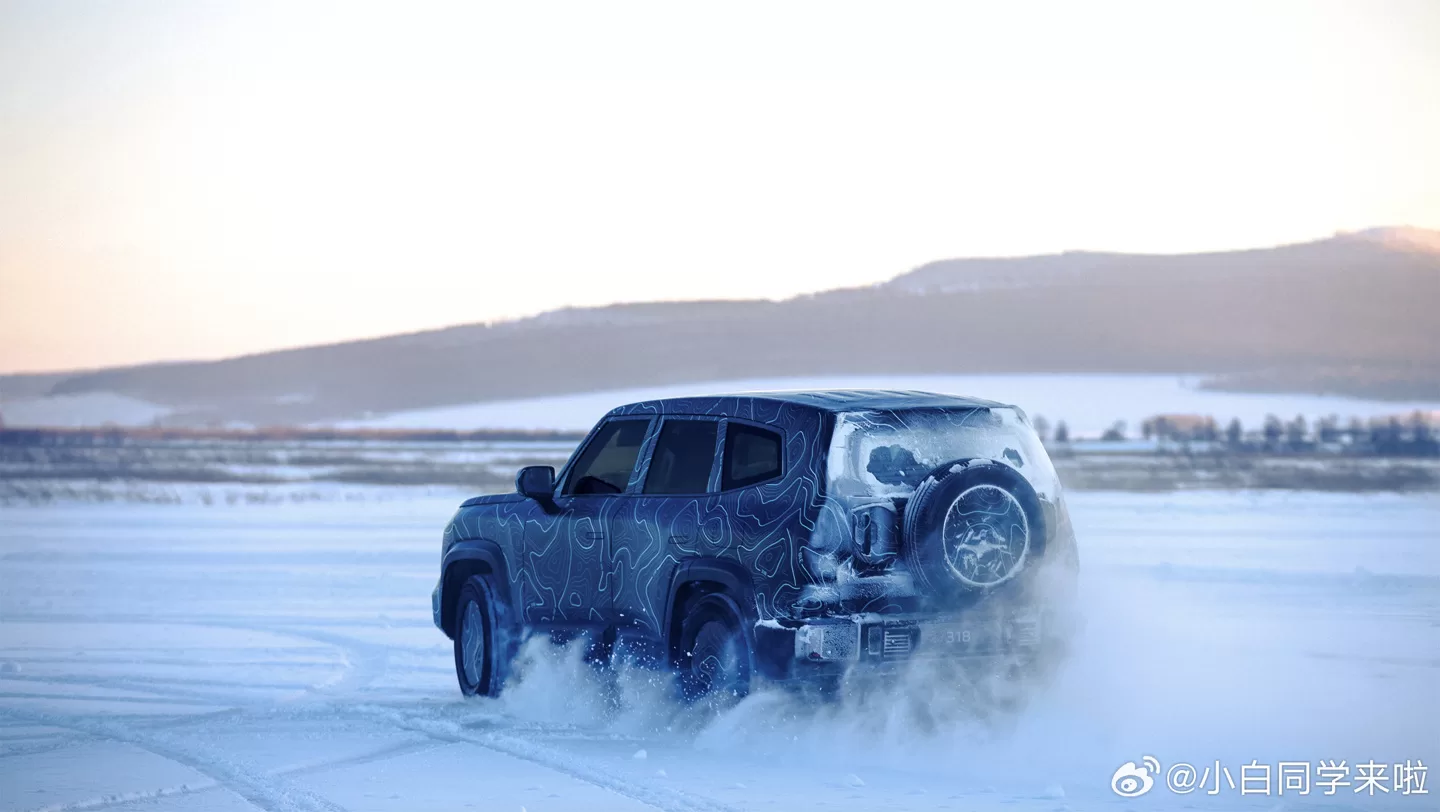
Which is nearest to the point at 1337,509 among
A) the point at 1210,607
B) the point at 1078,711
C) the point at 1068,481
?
the point at 1068,481

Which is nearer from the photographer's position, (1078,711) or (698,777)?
(698,777)

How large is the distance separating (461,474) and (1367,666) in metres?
57.8

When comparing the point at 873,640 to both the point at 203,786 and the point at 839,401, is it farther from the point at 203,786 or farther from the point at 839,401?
the point at 203,786

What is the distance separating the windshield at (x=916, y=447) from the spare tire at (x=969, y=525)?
185 mm

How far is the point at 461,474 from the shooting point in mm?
69625

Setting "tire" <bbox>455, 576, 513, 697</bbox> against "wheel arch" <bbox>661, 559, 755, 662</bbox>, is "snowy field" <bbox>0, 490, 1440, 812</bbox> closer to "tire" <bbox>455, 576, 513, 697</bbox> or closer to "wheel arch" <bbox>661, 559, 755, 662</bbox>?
"tire" <bbox>455, 576, 513, 697</bbox>

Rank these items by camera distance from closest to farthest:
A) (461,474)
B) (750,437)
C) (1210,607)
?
(750,437) < (1210,607) < (461,474)

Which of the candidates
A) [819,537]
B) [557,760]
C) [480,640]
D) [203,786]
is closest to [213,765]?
[203,786]

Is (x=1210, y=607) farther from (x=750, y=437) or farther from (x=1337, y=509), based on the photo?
(x=1337, y=509)

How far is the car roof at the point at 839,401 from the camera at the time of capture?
9.73m

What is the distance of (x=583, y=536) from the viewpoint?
1122 centimetres

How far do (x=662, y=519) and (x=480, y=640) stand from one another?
246cm

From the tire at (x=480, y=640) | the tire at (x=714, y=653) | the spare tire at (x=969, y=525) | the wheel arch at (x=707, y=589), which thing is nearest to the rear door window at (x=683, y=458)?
the wheel arch at (x=707, y=589)

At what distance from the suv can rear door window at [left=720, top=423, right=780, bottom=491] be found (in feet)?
0.04
